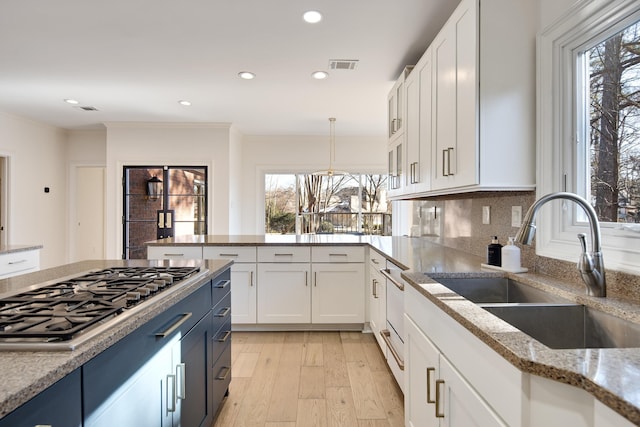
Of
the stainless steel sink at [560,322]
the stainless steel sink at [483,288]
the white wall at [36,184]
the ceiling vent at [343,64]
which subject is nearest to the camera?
the stainless steel sink at [560,322]

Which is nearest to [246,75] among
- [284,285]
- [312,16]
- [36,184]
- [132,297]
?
[312,16]

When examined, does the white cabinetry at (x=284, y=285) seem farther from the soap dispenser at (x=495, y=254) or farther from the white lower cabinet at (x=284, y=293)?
the soap dispenser at (x=495, y=254)

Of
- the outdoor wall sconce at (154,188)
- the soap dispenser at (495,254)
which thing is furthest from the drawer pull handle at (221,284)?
the outdoor wall sconce at (154,188)

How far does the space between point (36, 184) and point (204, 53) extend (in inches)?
160

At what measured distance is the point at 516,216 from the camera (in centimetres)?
189

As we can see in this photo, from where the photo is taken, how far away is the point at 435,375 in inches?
51.1

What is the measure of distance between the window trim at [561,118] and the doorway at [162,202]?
4769mm

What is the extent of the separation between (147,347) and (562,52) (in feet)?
6.66

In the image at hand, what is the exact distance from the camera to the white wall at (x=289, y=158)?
6.37 m

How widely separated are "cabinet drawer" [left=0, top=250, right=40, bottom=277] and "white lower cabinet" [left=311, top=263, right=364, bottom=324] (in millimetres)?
2420

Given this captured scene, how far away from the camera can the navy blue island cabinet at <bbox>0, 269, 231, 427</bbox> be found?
30.4 inches

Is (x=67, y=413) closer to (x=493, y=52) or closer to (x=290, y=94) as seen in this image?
(x=493, y=52)

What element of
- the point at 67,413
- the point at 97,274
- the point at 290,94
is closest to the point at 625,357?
the point at 67,413

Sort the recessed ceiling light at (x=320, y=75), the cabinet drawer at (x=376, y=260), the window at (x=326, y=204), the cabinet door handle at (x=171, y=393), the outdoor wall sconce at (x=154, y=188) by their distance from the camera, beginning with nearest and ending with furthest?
1. the cabinet door handle at (x=171, y=393)
2. the cabinet drawer at (x=376, y=260)
3. the recessed ceiling light at (x=320, y=75)
4. the outdoor wall sconce at (x=154, y=188)
5. the window at (x=326, y=204)
